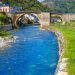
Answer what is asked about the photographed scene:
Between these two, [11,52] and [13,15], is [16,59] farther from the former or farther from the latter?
[13,15]

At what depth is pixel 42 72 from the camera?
2972 cm

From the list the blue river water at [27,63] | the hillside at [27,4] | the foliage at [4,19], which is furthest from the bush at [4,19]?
the hillside at [27,4]

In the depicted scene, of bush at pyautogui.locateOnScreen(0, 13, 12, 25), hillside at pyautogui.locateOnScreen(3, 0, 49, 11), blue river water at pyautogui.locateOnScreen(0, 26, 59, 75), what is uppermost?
hillside at pyautogui.locateOnScreen(3, 0, 49, 11)

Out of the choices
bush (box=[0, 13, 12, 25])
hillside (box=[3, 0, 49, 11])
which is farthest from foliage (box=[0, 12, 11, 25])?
hillside (box=[3, 0, 49, 11])

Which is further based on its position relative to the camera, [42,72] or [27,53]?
[27,53]

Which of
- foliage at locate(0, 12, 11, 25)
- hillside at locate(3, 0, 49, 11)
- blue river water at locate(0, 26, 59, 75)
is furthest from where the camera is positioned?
hillside at locate(3, 0, 49, 11)

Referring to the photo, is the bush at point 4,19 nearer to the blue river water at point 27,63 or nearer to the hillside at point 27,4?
the blue river water at point 27,63

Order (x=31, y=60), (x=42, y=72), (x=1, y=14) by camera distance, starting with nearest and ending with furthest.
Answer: (x=42, y=72) < (x=31, y=60) < (x=1, y=14)

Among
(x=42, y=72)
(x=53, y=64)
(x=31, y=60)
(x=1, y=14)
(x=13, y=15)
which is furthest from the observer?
(x=13, y=15)

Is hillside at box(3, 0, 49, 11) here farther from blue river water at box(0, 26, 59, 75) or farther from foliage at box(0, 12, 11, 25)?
blue river water at box(0, 26, 59, 75)

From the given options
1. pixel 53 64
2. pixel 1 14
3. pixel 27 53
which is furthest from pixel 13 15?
pixel 53 64

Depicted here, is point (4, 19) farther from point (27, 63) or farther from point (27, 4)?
point (27, 4)

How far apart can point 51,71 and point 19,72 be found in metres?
3.00

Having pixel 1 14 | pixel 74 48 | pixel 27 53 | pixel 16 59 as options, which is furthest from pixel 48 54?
pixel 1 14
